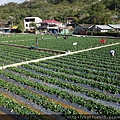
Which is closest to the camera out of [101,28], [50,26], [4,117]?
[4,117]

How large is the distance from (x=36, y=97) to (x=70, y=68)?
6423mm

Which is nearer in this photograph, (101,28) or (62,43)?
(62,43)

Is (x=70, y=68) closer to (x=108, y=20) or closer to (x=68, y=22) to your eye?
(x=108, y=20)

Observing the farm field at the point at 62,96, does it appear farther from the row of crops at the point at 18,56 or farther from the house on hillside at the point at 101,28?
the house on hillside at the point at 101,28

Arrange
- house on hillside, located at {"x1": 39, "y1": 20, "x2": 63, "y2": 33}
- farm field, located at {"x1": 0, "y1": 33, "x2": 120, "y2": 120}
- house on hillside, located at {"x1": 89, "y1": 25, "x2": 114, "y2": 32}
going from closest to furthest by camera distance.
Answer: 1. farm field, located at {"x1": 0, "y1": 33, "x2": 120, "y2": 120}
2. house on hillside, located at {"x1": 89, "y1": 25, "x2": 114, "y2": 32}
3. house on hillside, located at {"x1": 39, "y1": 20, "x2": 63, "y2": 33}

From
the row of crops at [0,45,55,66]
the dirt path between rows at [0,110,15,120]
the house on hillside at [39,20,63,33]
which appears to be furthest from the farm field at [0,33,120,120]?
the house on hillside at [39,20,63,33]

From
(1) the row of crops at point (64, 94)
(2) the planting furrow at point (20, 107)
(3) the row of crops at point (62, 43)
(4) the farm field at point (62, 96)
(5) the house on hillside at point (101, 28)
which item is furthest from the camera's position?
(5) the house on hillside at point (101, 28)

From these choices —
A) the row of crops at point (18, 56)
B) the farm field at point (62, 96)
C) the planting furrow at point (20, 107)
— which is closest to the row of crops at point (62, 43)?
the row of crops at point (18, 56)

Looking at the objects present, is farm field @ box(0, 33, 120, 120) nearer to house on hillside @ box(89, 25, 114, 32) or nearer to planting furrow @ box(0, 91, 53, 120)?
planting furrow @ box(0, 91, 53, 120)

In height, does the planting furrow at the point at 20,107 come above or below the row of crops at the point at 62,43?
below

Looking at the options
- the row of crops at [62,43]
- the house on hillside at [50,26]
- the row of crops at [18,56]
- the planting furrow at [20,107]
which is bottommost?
the planting furrow at [20,107]

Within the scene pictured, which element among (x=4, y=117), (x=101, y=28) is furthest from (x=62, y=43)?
(x=101, y=28)

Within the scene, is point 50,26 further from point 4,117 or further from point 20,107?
point 4,117

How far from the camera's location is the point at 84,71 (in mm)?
13812
